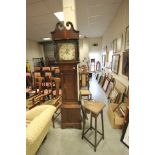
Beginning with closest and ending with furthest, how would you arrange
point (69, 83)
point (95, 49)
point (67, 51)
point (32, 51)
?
point (67, 51) < point (69, 83) < point (32, 51) < point (95, 49)

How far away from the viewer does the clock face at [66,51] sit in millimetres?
2729

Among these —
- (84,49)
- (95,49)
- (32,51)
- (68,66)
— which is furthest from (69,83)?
(95,49)

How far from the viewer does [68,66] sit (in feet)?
9.16

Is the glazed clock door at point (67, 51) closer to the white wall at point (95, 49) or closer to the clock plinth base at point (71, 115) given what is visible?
the clock plinth base at point (71, 115)

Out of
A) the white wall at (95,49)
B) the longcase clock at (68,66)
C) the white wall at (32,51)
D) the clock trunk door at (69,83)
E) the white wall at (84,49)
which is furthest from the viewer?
the white wall at (95,49)

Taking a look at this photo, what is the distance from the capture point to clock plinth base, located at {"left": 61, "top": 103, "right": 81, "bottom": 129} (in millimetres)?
2889

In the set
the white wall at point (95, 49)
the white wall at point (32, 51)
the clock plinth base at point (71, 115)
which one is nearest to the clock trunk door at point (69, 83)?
the clock plinth base at point (71, 115)

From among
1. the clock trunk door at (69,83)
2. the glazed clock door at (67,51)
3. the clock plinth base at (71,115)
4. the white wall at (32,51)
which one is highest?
the white wall at (32,51)

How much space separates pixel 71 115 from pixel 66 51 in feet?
4.27

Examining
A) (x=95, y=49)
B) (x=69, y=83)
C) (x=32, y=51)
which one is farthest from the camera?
(x=95, y=49)

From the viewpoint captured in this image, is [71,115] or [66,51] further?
[71,115]

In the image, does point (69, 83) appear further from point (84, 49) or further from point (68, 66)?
point (84, 49)

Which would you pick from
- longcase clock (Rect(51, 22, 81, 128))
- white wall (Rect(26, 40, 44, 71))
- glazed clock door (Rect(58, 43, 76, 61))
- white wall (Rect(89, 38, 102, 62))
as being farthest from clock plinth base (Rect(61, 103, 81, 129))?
white wall (Rect(89, 38, 102, 62))
